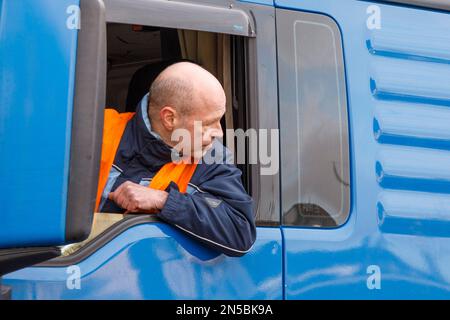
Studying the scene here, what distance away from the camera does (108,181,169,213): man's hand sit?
2.39 metres

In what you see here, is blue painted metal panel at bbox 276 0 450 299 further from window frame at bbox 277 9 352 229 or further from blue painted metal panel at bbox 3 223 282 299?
blue painted metal panel at bbox 3 223 282 299

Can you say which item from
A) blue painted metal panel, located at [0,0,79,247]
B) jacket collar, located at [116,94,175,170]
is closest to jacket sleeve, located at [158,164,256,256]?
jacket collar, located at [116,94,175,170]

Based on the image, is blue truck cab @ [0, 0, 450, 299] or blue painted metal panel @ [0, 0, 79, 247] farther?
blue truck cab @ [0, 0, 450, 299]

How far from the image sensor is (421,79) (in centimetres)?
286

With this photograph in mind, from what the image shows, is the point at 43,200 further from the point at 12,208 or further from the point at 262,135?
the point at 262,135

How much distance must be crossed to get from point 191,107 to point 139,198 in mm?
346

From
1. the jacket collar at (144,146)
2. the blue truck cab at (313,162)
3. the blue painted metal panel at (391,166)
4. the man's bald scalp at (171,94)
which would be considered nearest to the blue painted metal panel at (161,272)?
the blue truck cab at (313,162)

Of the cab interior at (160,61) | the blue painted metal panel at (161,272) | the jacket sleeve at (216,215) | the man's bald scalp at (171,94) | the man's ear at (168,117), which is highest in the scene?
the cab interior at (160,61)

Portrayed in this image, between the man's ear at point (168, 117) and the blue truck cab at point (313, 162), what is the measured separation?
0.26 meters

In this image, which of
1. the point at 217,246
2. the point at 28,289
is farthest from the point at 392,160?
the point at 28,289

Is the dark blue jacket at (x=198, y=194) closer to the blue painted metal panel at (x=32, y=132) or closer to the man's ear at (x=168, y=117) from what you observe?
the man's ear at (x=168, y=117)

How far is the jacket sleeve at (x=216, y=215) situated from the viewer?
2350 mm

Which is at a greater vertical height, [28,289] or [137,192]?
[137,192]

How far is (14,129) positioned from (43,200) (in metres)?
0.18
